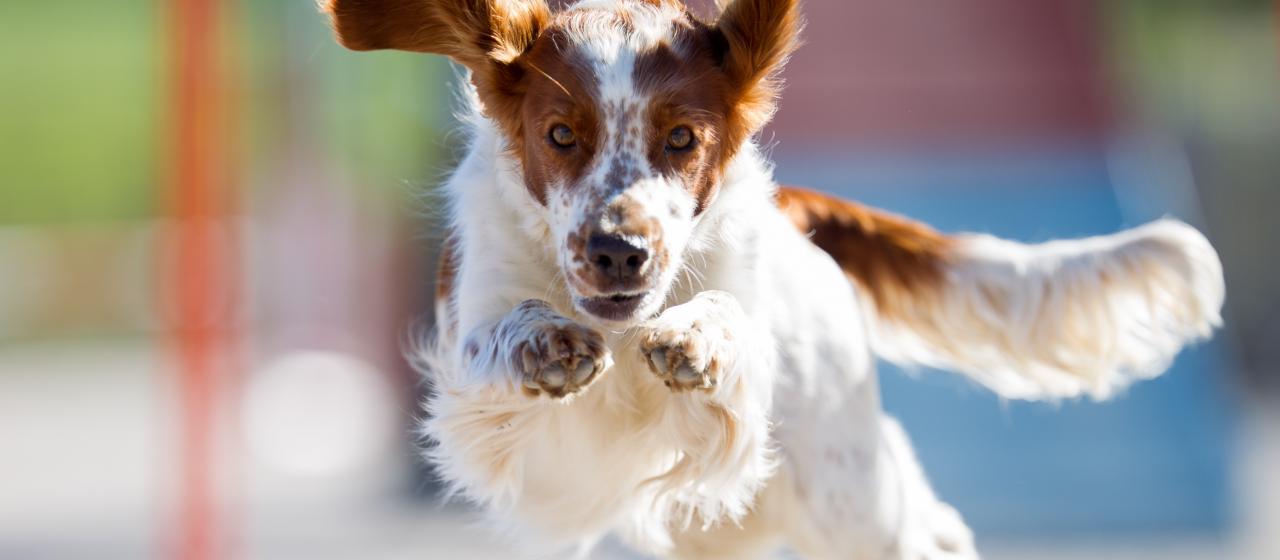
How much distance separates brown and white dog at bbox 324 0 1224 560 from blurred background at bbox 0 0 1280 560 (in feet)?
1.62

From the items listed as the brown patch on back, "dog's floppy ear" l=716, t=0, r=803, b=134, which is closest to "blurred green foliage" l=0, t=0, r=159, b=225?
the brown patch on back

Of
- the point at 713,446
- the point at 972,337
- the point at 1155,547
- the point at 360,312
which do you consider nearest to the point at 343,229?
the point at 360,312

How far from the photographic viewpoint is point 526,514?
290cm

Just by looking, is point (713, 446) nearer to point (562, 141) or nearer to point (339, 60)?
point (562, 141)

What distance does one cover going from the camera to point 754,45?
266 centimetres

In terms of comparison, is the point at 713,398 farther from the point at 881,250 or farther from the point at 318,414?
the point at 318,414

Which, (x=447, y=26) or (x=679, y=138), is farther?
(x=447, y=26)

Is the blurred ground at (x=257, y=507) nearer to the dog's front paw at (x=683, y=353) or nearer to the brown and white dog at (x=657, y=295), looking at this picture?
the brown and white dog at (x=657, y=295)

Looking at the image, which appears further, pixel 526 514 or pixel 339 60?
pixel 339 60

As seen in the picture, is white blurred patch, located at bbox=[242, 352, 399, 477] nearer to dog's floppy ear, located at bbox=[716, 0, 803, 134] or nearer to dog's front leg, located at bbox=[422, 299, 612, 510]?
dog's front leg, located at bbox=[422, 299, 612, 510]

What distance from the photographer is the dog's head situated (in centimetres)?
234

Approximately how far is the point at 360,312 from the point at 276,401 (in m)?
0.72

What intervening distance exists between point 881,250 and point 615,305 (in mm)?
1193

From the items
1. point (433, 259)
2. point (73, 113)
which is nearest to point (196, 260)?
point (433, 259)
